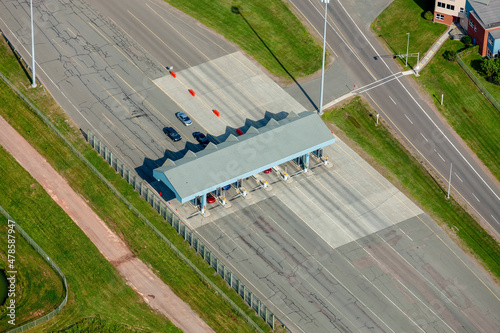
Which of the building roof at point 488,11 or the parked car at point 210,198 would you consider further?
the building roof at point 488,11

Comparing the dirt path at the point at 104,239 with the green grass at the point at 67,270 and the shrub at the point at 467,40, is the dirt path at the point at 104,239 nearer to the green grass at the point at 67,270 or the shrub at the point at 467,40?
the green grass at the point at 67,270

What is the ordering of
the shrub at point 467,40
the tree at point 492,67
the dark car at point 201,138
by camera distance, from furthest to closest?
the shrub at point 467,40 → the tree at point 492,67 → the dark car at point 201,138

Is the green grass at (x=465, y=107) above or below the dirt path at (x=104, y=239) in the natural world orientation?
above

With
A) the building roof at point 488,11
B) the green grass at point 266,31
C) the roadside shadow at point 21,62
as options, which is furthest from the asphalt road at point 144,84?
the building roof at point 488,11

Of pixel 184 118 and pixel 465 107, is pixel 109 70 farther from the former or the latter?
pixel 465 107

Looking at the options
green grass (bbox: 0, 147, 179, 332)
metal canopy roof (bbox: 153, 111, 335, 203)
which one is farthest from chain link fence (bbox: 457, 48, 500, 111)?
green grass (bbox: 0, 147, 179, 332)

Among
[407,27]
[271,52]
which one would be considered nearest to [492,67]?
[407,27]

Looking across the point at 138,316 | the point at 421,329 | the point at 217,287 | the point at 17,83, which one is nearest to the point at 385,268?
the point at 421,329

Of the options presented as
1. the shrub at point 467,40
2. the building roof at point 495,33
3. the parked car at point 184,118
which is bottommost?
the parked car at point 184,118
